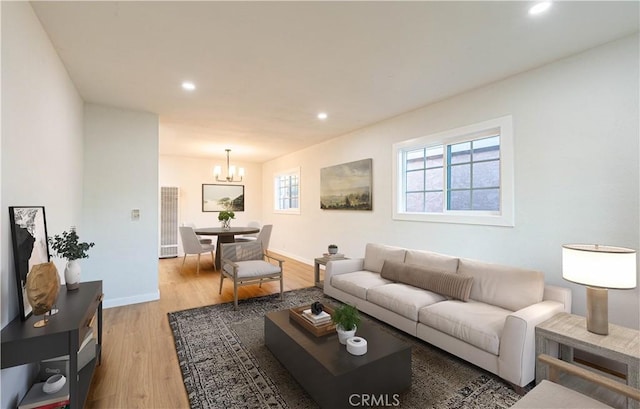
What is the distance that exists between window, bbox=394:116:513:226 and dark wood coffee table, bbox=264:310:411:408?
1.83 meters

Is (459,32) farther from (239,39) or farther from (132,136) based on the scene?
(132,136)

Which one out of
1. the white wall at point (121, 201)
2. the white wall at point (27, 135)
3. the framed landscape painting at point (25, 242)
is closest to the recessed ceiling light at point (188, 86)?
the white wall at point (27, 135)

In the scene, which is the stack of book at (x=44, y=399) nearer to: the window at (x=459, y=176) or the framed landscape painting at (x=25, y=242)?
the framed landscape painting at (x=25, y=242)

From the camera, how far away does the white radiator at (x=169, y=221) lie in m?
6.87

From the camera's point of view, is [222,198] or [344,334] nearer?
[344,334]

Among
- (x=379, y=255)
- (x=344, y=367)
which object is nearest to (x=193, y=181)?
(x=379, y=255)

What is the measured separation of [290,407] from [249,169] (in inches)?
270

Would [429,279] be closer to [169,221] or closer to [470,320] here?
[470,320]

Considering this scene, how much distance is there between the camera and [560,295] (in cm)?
229

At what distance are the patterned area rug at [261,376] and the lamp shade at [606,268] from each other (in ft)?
3.03

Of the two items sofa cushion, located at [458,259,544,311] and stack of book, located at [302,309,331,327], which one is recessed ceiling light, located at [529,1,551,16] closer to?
sofa cushion, located at [458,259,544,311]

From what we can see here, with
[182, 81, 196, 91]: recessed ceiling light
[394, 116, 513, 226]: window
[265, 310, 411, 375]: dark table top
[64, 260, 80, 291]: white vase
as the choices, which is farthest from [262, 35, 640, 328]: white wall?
[64, 260, 80, 291]: white vase

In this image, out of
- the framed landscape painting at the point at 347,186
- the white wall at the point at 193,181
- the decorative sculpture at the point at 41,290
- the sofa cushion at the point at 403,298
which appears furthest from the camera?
the white wall at the point at 193,181

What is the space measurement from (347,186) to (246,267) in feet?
7.22
